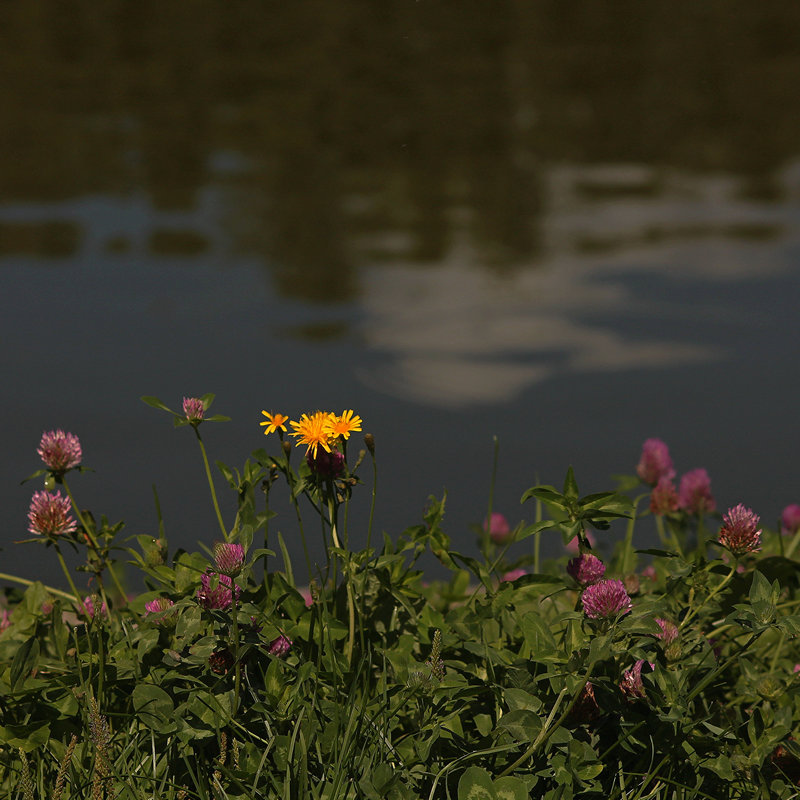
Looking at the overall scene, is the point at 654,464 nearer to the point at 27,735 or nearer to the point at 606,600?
the point at 606,600

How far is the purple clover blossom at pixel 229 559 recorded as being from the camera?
1772 millimetres

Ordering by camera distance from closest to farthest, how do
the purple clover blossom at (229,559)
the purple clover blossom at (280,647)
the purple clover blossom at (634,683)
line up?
the purple clover blossom at (229,559)
the purple clover blossom at (634,683)
the purple clover blossom at (280,647)

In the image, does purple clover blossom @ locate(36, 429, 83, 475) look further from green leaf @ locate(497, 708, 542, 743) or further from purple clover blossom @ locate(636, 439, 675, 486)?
purple clover blossom @ locate(636, 439, 675, 486)

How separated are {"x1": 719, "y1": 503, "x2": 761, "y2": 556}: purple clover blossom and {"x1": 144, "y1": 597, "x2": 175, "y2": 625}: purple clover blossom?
122cm

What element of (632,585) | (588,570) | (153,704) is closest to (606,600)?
(588,570)

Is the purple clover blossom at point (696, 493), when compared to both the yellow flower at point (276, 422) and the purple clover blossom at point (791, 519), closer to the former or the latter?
the purple clover blossom at point (791, 519)

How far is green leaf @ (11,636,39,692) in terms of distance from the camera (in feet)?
6.49

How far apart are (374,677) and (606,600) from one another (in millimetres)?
722

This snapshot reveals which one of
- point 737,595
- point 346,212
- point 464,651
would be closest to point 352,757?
point 464,651

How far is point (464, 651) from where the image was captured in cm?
224

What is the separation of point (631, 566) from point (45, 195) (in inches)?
121

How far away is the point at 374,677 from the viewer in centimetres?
220

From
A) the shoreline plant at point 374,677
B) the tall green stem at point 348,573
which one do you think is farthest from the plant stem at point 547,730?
the tall green stem at point 348,573

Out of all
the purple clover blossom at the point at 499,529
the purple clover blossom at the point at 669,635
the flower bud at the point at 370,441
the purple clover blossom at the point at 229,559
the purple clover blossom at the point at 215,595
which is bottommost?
the purple clover blossom at the point at 499,529
